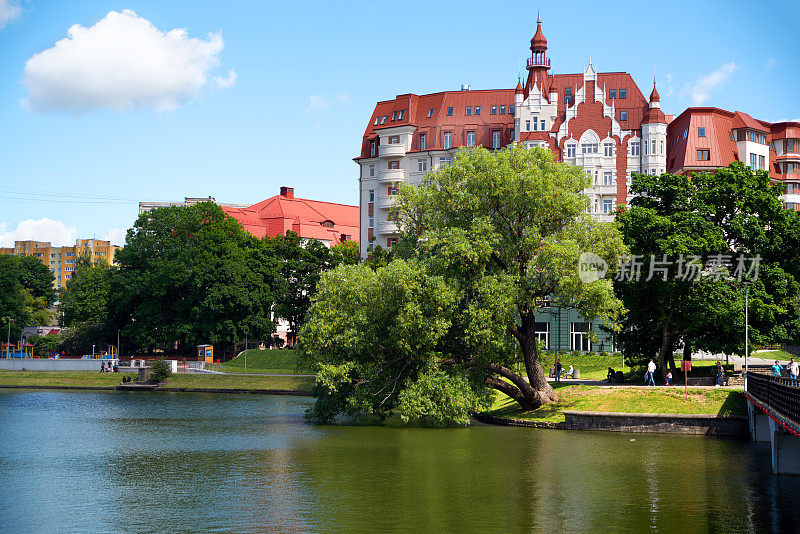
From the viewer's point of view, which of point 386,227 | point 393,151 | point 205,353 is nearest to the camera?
point 205,353

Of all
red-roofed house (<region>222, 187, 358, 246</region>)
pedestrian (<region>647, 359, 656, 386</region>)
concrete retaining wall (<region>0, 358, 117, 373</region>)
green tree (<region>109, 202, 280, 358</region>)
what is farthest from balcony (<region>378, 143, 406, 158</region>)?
pedestrian (<region>647, 359, 656, 386</region>)

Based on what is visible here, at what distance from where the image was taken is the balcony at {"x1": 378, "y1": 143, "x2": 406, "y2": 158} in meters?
106

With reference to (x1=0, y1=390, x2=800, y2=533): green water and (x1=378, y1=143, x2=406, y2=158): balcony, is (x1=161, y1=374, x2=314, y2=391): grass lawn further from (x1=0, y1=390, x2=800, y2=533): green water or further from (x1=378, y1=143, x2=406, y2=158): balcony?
(x1=378, y1=143, x2=406, y2=158): balcony

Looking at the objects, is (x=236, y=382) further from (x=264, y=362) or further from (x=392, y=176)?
(x=392, y=176)

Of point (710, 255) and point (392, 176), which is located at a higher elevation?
point (392, 176)

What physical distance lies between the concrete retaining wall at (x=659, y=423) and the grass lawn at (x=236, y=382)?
34522mm

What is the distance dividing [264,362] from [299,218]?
46.2 metres

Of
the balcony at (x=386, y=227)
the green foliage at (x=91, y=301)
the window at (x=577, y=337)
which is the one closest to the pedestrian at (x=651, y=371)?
the window at (x=577, y=337)

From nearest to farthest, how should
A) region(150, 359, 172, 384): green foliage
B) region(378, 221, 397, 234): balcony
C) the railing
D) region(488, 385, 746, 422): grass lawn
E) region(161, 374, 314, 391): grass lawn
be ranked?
1. the railing
2. region(488, 385, 746, 422): grass lawn
3. region(161, 374, 314, 391): grass lawn
4. region(150, 359, 172, 384): green foliage
5. region(378, 221, 397, 234): balcony

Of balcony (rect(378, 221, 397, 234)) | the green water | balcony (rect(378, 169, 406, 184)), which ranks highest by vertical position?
balcony (rect(378, 169, 406, 184))

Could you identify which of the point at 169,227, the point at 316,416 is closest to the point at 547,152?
the point at 316,416

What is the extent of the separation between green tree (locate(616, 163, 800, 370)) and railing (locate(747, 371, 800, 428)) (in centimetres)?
942

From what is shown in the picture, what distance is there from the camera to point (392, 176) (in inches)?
A: 4161

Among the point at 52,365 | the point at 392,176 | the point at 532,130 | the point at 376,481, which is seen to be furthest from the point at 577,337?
the point at 376,481
